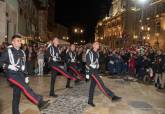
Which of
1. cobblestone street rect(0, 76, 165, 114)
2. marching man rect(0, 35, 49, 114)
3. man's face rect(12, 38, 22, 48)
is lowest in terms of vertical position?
cobblestone street rect(0, 76, 165, 114)

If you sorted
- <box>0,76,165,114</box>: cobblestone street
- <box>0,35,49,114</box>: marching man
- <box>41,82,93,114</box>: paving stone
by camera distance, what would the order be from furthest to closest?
<box>0,76,165,114</box>: cobblestone street < <box>41,82,93,114</box>: paving stone < <box>0,35,49,114</box>: marching man

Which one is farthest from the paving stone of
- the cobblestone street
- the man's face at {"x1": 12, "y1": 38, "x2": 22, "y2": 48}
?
the man's face at {"x1": 12, "y1": 38, "x2": 22, "y2": 48}

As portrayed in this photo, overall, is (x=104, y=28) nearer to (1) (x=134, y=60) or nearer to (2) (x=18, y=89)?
(1) (x=134, y=60)

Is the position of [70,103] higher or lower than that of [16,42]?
lower

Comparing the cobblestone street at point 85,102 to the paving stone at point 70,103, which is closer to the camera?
the paving stone at point 70,103

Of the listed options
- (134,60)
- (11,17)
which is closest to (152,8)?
(11,17)

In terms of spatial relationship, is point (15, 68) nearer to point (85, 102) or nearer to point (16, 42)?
point (16, 42)

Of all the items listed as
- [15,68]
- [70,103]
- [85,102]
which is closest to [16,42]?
[15,68]

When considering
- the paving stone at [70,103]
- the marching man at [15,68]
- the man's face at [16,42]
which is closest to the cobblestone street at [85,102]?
the paving stone at [70,103]

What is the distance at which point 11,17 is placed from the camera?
91.4 ft

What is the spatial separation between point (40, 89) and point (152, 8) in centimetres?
5517

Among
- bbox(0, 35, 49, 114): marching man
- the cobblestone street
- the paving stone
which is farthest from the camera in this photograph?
the cobblestone street

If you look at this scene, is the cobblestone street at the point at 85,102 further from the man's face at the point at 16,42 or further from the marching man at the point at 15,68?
the man's face at the point at 16,42

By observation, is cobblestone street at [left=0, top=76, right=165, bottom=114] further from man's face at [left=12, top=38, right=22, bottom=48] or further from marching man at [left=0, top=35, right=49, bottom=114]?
man's face at [left=12, top=38, right=22, bottom=48]
